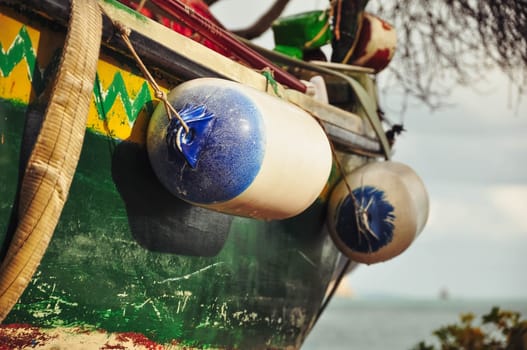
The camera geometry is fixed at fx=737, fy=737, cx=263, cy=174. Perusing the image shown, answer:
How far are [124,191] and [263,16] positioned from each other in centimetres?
456

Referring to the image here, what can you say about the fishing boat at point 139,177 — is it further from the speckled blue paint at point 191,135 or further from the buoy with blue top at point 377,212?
the buoy with blue top at point 377,212

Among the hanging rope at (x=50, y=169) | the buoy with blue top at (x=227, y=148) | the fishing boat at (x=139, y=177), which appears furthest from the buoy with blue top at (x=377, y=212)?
the hanging rope at (x=50, y=169)

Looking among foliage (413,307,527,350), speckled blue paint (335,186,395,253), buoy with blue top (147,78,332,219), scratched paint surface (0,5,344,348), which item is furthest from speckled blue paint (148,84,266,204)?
foliage (413,307,527,350)

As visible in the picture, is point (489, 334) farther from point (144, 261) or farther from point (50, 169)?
point (50, 169)

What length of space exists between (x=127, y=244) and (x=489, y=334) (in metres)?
4.50

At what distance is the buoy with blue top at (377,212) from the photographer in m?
3.68

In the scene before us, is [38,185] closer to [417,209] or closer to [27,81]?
[27,81]

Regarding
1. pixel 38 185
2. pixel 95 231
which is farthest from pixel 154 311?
pixel 38 185

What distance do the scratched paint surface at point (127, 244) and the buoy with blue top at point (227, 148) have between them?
0.15 meters

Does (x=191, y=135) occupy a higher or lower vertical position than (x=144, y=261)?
higher

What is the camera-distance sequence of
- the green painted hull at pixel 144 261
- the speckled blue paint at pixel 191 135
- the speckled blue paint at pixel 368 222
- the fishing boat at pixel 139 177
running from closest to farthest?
1. the fishing boat at pixel 139 177
2. the green painted hull at pixel 144 261
3. the speckled blue paint at pixel 191 135
4. the speckled blue paint at pixel 368 222

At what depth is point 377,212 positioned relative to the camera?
3.68 m

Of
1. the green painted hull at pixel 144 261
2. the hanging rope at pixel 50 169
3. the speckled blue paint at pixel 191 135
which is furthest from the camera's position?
the speckled blue paint at pixel 191 135

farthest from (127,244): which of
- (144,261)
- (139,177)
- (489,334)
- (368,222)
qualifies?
(489,334)
